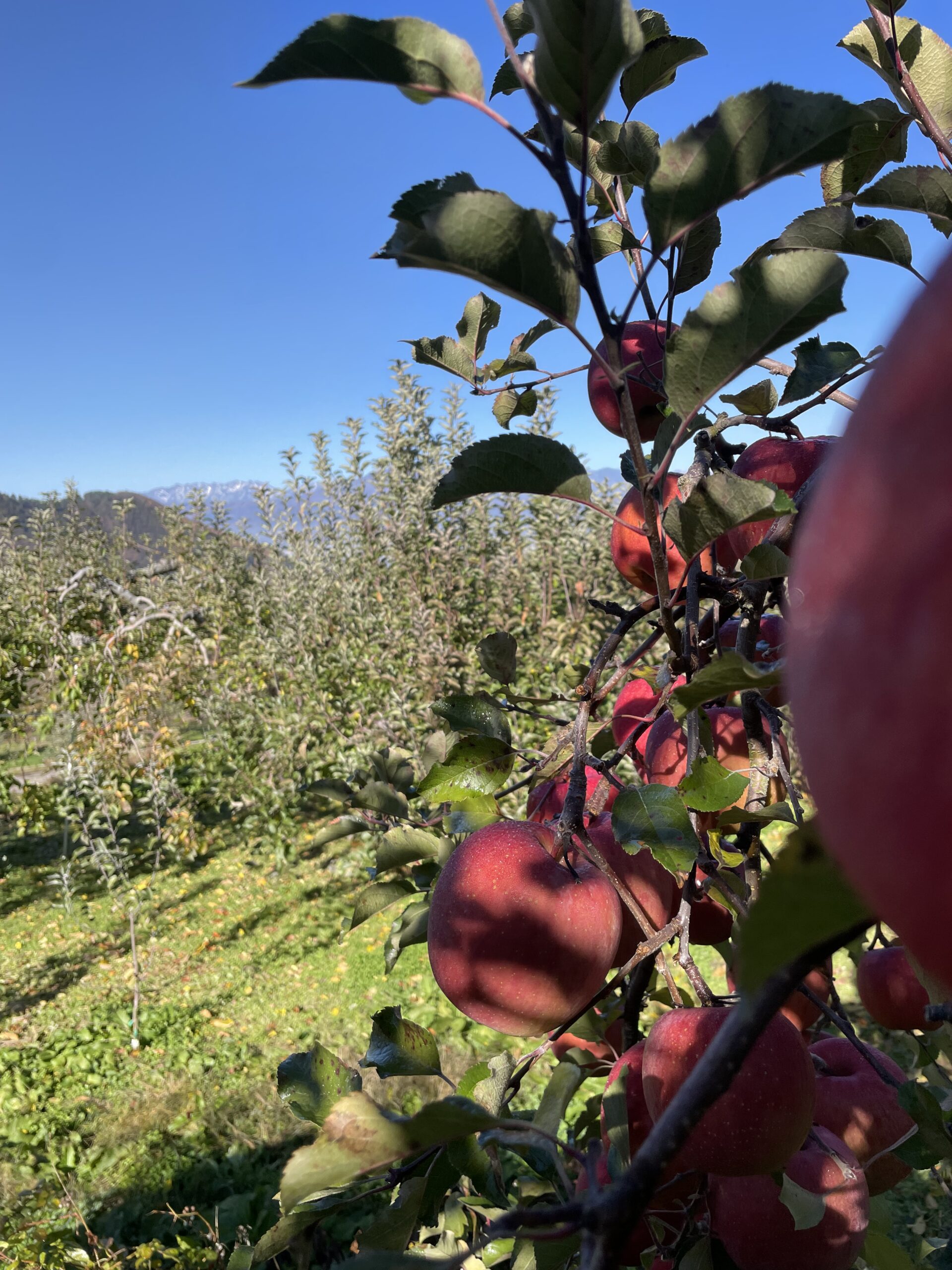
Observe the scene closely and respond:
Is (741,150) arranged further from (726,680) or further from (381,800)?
(381,800)

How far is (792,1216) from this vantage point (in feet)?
2.02

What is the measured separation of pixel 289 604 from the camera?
234 inches

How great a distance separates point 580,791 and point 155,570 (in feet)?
27.7

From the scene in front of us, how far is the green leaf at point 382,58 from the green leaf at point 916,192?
13.8 inches

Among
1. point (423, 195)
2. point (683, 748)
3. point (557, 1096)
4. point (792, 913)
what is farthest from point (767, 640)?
point (792, 913)

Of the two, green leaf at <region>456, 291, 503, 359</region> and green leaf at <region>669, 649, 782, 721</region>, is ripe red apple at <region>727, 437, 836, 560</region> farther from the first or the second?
green leaf at <region>669, 649, 782, 721</region>

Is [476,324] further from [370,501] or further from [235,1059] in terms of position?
[370,501]

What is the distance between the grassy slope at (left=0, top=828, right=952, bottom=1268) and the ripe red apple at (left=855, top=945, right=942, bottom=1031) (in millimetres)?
1130

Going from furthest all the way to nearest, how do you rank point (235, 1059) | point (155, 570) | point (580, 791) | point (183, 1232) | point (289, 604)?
1. point (155, 570)
2. point (289, 604)
3. point (235, 1059)
4. point (183, 1232)
5. point (580, 791)

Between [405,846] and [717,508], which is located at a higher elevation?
[717,508]

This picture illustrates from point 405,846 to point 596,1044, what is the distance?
35 centimetres

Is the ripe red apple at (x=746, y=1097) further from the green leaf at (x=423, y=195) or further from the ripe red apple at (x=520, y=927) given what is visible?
the green leaf at (x=423, y=195)

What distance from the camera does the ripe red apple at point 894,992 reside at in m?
0.89

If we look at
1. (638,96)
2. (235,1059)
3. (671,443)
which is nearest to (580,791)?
(671,443)
